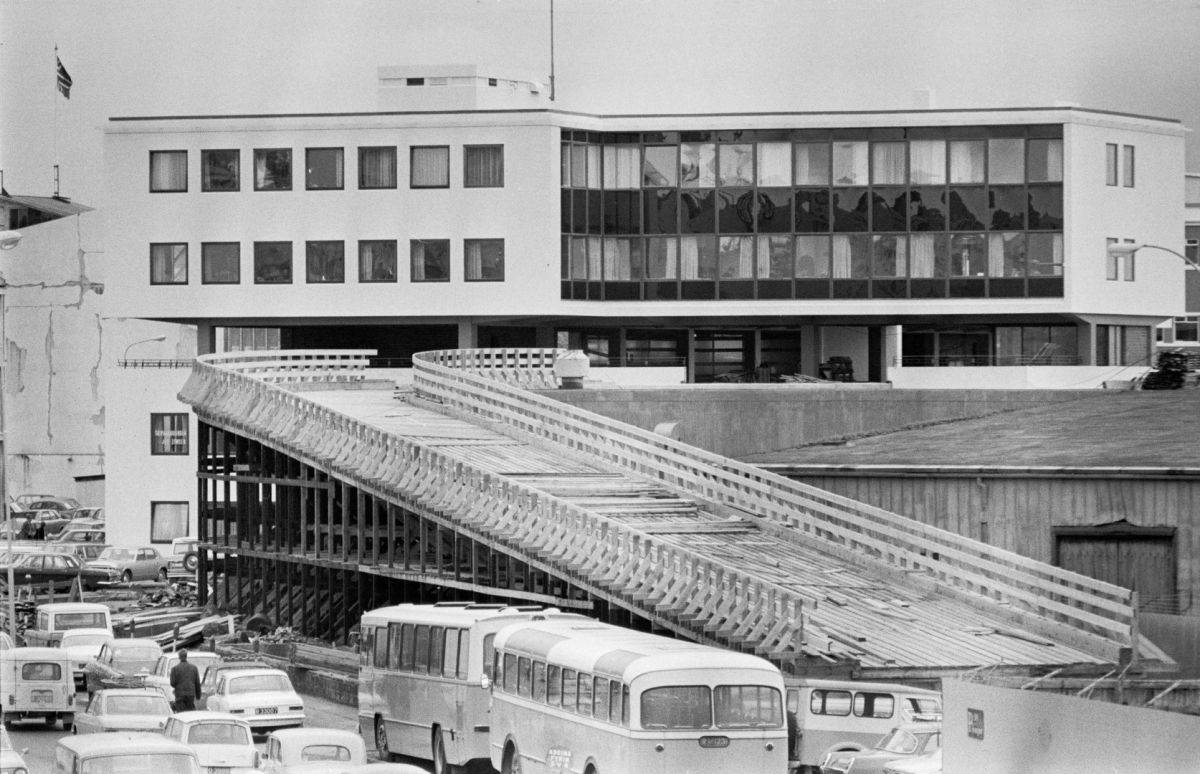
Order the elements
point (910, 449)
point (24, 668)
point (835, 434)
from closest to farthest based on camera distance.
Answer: point (24, 668)
point (910, 449)
point (835, 434)

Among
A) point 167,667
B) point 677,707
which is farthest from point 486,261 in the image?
point 677,707

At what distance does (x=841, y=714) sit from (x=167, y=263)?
49.2m

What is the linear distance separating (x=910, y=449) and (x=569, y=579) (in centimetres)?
1037

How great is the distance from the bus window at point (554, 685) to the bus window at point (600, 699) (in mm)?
1088

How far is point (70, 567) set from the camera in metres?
73.9

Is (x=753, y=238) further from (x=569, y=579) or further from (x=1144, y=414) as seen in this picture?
(x=569, y=579)

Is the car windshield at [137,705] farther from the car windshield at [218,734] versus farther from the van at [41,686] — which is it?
the van at [41,686]

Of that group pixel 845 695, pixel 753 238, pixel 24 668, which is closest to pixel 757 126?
pixel 753 238

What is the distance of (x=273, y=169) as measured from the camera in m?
72.5


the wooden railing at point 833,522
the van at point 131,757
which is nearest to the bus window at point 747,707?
the van at point 131,757

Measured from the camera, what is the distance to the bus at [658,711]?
24.7 m

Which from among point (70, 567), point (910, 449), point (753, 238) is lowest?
point (70, 567)

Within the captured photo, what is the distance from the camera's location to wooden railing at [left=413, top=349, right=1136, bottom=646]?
3481 centimetres

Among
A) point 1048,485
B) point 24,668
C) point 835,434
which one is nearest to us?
point 24,668
